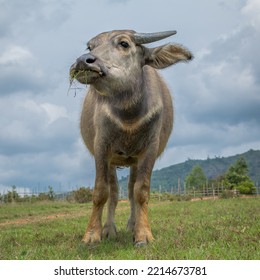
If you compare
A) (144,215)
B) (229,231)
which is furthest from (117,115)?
(229,231)

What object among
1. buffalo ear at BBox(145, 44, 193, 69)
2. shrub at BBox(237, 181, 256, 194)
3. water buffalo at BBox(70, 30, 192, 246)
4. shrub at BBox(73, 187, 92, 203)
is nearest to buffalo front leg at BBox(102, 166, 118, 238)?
water buffalo at BBox(70, 30, 192, 246)

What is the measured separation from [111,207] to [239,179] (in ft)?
130

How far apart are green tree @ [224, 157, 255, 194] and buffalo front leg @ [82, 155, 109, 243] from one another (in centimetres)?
3591

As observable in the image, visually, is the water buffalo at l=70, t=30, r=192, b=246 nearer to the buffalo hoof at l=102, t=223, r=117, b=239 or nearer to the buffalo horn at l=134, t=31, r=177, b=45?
the buffalo horn at l=134, t=31, r=177, b=45

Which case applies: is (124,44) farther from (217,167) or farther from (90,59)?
(217,167)

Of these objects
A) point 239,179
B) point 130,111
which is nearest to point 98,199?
point 130,111

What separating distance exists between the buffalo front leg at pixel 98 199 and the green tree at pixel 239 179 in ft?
118

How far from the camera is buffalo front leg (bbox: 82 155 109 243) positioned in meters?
5.89

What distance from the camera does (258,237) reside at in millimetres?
5359

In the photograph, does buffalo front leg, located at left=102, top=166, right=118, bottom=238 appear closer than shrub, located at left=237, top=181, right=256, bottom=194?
Yes

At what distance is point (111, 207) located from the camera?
276 inches

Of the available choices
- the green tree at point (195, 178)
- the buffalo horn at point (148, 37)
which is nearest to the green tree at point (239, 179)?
the green tree at point (195, 178)
